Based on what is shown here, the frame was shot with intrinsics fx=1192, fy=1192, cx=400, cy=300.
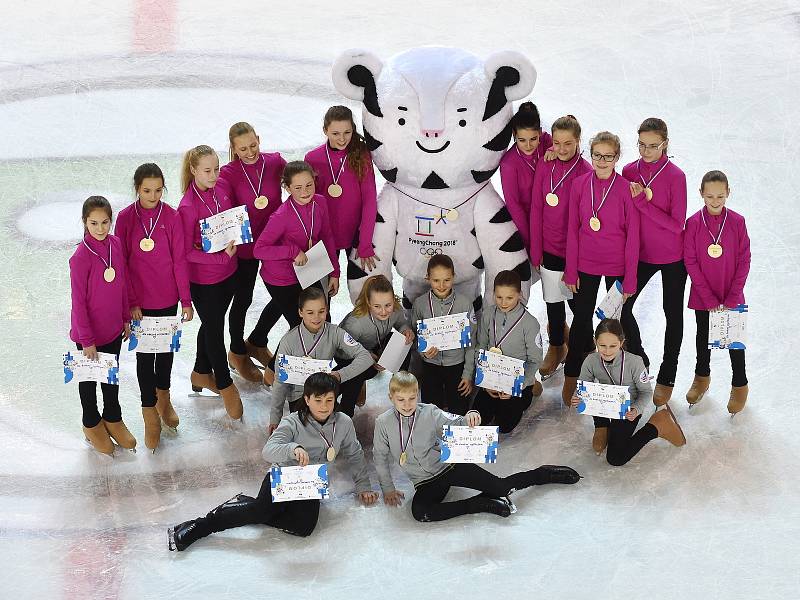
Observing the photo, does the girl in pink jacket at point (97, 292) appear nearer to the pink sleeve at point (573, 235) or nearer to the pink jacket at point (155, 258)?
the pink jacket at point (155, 258)

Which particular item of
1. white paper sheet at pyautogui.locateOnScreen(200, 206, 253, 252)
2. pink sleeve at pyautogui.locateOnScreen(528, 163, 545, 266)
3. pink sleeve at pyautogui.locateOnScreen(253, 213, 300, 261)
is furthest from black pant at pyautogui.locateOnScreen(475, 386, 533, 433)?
white paper sheet at pyautogui.locateOnScreen(200, 206, 253, 252)

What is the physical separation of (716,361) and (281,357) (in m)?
2.11

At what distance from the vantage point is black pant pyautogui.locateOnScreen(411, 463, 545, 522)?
15.4ft

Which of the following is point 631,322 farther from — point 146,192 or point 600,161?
point 146,192

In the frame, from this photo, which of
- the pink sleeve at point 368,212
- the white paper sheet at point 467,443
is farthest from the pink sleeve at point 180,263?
the white paper sheet at point 467,443

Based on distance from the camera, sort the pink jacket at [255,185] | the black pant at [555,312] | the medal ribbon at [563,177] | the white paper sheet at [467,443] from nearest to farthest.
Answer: the white paper sheet at [467,443]
the medal ribbon at [563,177]
the pink jacket at [255,185]
the black pant at [555,312]

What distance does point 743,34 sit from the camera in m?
8.68

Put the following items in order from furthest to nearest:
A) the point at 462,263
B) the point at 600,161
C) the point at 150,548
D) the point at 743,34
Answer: the point at 743,34, the point at 462,263, the point at 600,161, the point at 150,548

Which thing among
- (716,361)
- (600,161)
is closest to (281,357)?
(600,161)

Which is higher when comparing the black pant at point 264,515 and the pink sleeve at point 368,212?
the pink sleeve at point 368,212

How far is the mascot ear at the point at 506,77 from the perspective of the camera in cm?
502

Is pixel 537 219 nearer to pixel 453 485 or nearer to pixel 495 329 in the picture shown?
pixel 495 329

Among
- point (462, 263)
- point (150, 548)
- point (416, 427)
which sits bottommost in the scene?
point (150, 548)

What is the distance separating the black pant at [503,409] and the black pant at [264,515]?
98 centimetres
